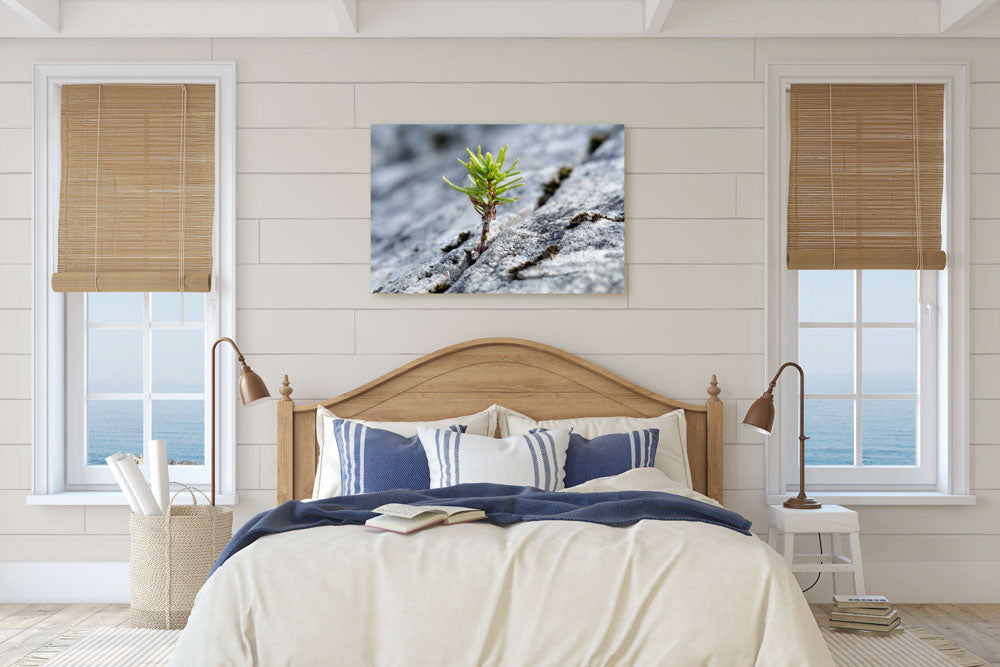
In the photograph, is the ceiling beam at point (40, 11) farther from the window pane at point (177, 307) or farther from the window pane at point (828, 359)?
the window pane at point (828, 359)

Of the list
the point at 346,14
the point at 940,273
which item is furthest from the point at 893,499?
the point at 346,14

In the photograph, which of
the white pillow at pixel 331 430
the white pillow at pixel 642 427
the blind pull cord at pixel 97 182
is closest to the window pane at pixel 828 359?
the white pillow at pixel 642 427

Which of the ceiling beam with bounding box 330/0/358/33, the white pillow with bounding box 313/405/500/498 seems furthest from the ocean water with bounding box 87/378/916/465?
the ceiling beam with bounding box 330/0/358/33

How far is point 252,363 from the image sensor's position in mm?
3730

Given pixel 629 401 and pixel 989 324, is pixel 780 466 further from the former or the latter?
pixel 989 324

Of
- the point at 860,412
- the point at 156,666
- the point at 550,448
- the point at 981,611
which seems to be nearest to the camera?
the point at 156,666

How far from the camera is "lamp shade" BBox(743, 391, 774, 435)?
336 cm

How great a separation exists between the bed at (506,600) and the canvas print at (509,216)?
5.04ft

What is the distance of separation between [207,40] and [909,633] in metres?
3.88

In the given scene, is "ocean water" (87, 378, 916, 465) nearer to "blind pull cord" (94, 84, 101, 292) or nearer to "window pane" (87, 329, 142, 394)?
"window pane" (87, 329, 142, 394)

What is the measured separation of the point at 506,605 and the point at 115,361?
2.58 meters

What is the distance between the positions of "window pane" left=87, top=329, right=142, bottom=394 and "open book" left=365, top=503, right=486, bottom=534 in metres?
1.95

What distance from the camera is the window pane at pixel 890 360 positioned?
151 inches

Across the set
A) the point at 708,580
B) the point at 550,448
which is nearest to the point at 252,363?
the point at 550,448
